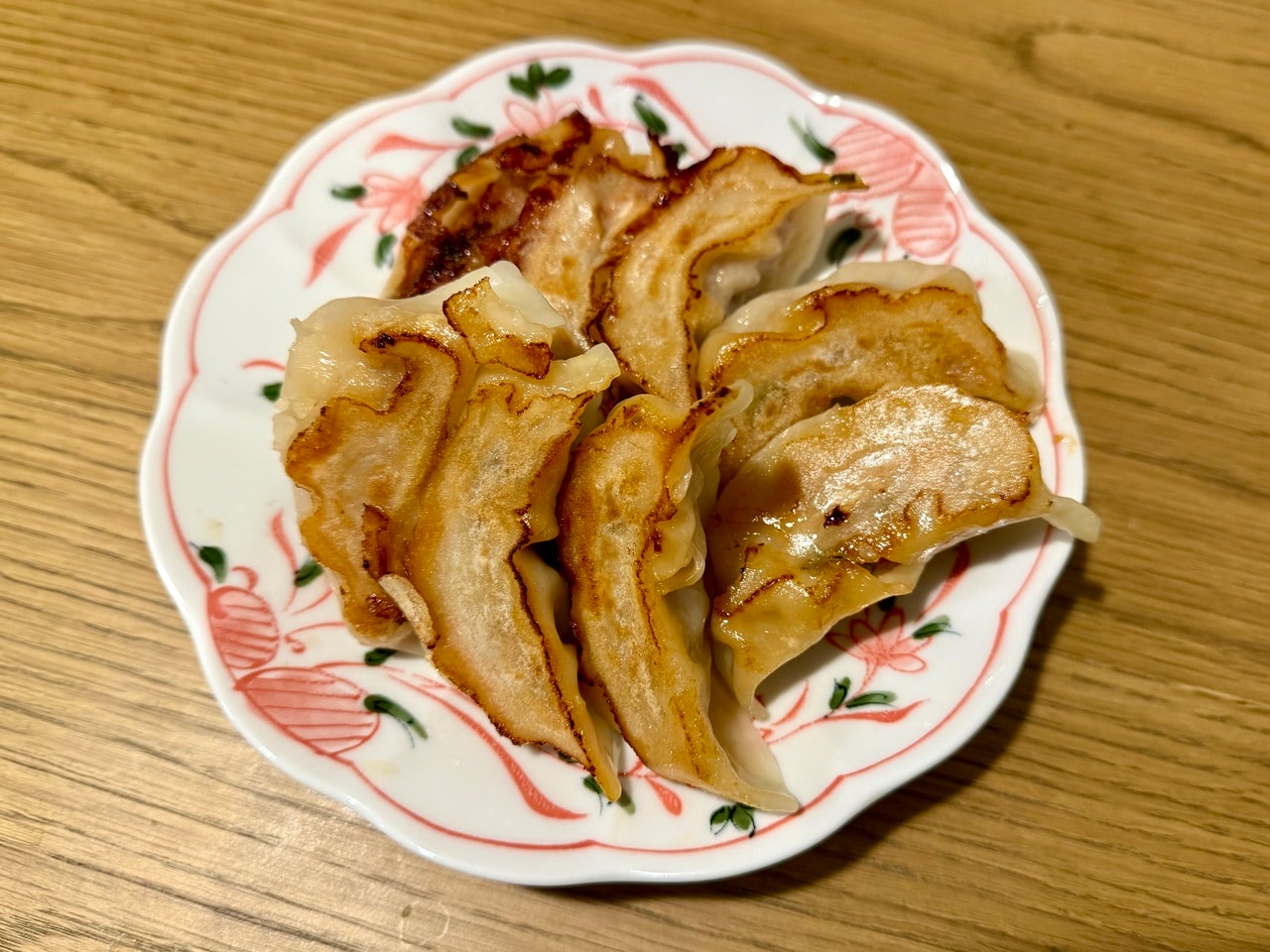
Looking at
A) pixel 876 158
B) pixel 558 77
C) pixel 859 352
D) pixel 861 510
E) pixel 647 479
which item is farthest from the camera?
pixel 558 77

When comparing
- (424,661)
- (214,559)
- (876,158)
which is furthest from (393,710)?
(876,158)

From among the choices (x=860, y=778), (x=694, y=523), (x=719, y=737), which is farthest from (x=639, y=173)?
(x=860, y=778)

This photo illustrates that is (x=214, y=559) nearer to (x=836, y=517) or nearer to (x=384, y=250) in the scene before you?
(x=384, y=250)

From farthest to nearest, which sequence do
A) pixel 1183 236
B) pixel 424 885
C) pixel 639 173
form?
pixel 1183 236
pixel 639 173
pixel 424 885

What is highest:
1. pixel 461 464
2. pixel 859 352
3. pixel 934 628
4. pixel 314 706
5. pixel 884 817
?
pixel 859 352

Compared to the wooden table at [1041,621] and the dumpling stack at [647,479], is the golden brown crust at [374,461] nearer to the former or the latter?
the dumpling stack at [647,479]

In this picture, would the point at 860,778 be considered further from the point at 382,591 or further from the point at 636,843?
the point at 382,591

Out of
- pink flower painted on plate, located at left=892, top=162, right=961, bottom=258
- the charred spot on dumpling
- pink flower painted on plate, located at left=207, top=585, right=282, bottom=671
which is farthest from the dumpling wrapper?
pink flower painted on plate, located at left=892, top=162, right=961, bottom=258
